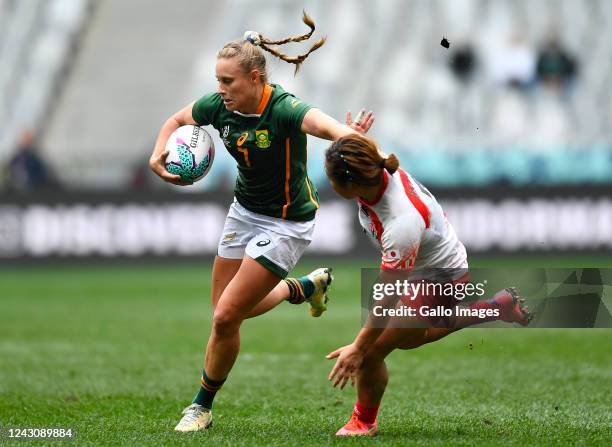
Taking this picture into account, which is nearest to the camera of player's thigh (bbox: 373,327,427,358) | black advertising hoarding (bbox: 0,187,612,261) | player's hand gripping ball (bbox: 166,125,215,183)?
player's thigh (bbox: 373,327,427,358)

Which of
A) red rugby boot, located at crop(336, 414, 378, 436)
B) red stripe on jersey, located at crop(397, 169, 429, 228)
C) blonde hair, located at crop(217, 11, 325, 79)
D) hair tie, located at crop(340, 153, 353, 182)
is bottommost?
red rugby boot, located at crop(336, 414, 378, 436)

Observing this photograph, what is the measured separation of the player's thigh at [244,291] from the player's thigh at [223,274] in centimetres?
24

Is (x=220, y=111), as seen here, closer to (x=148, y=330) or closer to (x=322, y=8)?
(x=148, y=330)

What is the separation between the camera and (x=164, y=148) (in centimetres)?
714

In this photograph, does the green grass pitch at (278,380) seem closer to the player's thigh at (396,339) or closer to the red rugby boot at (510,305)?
the player's thigh at (396,339)

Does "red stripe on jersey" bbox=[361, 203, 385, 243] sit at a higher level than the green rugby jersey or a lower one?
lower

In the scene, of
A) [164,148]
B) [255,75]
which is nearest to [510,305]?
[255,75]

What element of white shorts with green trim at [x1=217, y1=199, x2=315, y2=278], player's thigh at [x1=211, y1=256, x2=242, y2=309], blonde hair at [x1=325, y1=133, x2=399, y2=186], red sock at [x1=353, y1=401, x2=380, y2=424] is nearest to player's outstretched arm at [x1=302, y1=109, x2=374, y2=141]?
blonde hair at [x1=325, y1=133, x2=399, y2=186]

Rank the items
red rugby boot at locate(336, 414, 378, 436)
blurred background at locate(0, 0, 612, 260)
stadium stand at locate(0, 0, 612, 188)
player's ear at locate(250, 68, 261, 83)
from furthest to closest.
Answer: stadium stand at locate(0, 0, 612, 188) < blurred background at locate(0, 0, 612, 260) < player's ear at locate(250, 68, 261, 83) < red rugby boot at locate(336, 414, 378, 436)

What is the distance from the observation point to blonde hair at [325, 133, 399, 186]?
20.2 ft

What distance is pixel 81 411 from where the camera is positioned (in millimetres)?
7680

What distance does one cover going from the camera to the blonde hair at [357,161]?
6.16 m

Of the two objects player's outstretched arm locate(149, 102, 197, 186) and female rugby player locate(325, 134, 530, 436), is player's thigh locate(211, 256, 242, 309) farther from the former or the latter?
female rugby player locate(325, 134, 530, 436)

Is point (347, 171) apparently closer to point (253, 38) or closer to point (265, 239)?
point (265, 239)
